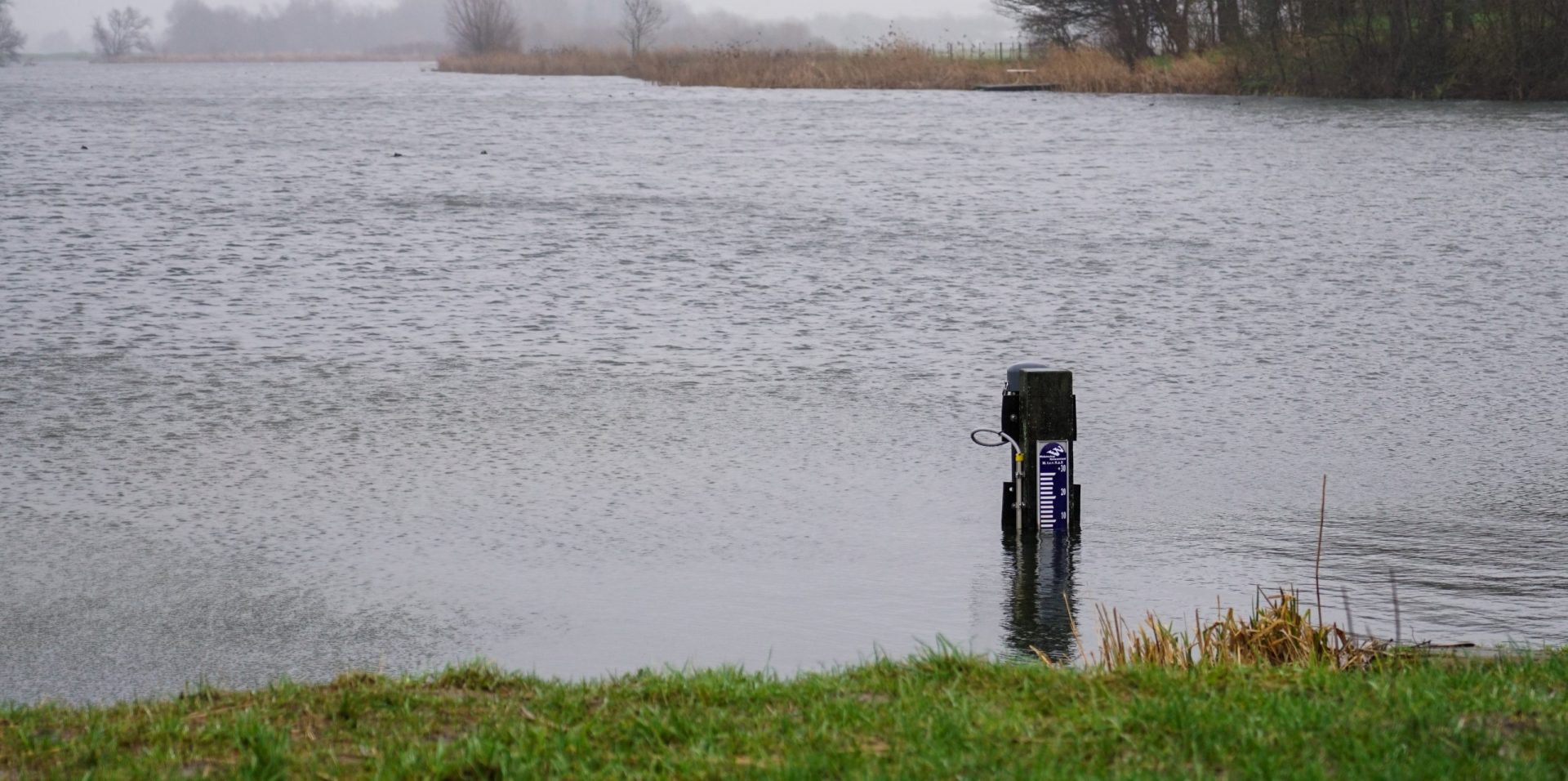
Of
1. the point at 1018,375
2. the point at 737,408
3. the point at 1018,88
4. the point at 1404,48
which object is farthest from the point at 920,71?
the point at 1018,375

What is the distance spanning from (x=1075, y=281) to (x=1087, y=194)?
850 centimetres

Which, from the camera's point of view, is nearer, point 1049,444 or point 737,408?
point 1049,444

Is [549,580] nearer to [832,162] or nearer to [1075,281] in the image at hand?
[1075,281]

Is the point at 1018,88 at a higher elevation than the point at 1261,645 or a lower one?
higher

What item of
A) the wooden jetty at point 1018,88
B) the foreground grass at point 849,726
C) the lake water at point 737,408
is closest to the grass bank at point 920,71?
the wooden jetty at point 1018,88

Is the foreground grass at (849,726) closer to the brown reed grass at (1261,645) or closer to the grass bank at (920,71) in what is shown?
the brown reed grass at (1261,645)

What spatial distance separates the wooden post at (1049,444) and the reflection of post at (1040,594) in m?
0.13

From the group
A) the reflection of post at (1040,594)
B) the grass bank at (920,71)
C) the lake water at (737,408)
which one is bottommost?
A: the reflection of post at (1040,594)

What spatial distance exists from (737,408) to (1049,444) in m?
4.12

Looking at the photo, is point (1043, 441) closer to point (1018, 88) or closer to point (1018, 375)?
point (1018, 375)

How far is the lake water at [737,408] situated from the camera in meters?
8.23

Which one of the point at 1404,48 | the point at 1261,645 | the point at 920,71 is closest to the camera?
the point at 1261,645

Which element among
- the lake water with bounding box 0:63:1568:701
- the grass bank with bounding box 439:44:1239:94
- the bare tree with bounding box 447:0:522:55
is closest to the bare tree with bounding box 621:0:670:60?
the bare tree with bounding box 447:0:522:55

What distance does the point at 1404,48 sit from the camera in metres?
45.2
